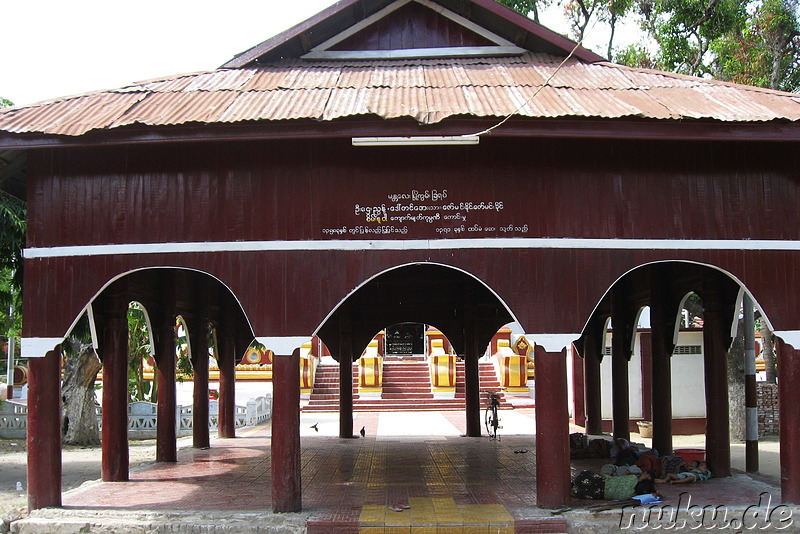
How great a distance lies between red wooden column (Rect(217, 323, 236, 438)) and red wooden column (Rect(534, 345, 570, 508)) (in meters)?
9.50

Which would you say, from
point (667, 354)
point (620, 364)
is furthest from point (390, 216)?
point (620, 364)

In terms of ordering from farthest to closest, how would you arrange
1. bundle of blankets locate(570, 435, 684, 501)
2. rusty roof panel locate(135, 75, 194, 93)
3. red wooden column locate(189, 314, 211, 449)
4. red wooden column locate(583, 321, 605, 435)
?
1. red wooden column locate(583, 321, 605, 435)
2. red wooden column locate(189, 314, 211, 449)
3. rusty roof panel locate(135, 75, 194, 93)
4. bundle of blankets locate(570, 435, 684, 501)

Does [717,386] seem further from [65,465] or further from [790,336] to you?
[65,465]

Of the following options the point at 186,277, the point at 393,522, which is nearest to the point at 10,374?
the point at 186,277

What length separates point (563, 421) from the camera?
9.16 meters

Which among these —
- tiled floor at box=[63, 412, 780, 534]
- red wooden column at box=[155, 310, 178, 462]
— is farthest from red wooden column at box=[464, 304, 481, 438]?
red wooden column at box=[155, 310, 178, 462]

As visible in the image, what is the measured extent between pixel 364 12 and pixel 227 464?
7.85 metres

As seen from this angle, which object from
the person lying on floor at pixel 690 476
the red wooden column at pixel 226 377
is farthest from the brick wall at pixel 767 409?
the red wooden column at pixel 226 377

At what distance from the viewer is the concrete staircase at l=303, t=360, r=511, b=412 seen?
26516 mm

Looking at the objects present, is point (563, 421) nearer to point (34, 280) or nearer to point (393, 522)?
point (393, 522)

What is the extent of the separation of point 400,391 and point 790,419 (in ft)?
63.3

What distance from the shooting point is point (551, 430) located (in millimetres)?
9125

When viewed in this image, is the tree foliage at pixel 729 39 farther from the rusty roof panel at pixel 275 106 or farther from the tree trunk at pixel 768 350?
the rusty roof panel at pixel 275 106

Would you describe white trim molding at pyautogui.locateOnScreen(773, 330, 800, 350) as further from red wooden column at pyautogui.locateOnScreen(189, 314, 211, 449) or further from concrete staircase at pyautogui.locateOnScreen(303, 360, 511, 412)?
concrete staircase at pyautogui.locateOnScreen(303, 360, 511, 412)
